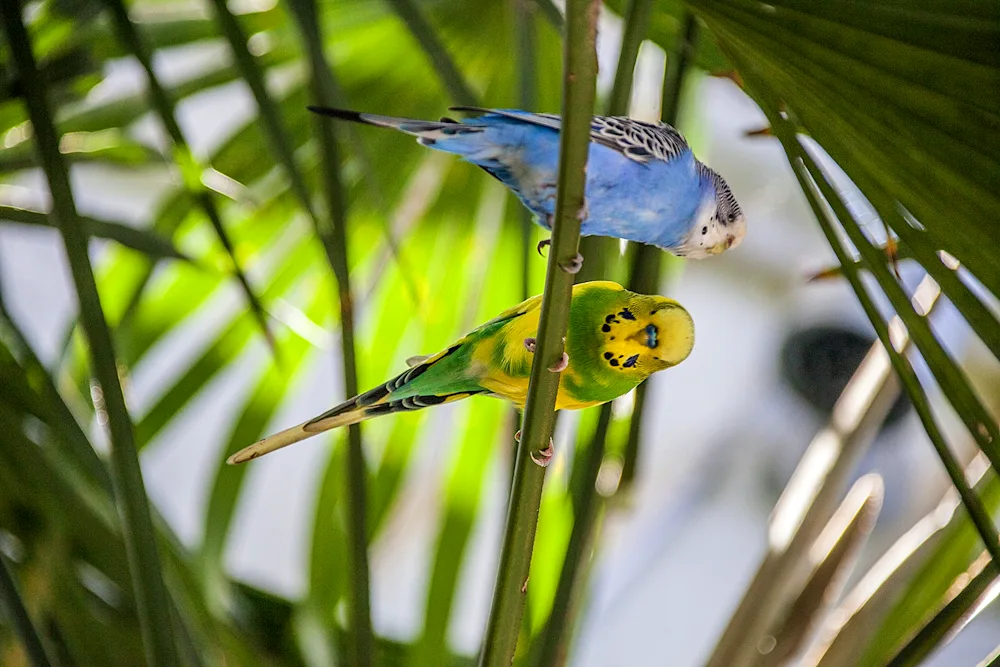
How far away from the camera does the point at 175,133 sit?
59cm

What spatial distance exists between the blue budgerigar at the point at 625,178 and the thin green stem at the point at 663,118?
83mm

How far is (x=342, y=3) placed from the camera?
96 centimetres

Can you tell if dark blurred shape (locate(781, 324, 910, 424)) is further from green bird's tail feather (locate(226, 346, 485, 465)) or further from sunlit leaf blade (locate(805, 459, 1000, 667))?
green bird's tail feather (locate(226, 346, 485, 465))

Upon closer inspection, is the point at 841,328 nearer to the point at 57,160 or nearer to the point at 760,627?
the point at 760,627

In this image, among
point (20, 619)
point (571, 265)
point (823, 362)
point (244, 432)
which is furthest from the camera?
point (823, 362)

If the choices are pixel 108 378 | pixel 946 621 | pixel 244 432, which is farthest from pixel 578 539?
pixel 244 432

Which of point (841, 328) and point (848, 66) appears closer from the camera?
point (848, 66)

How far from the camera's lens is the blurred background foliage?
36cm

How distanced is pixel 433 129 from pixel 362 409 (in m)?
0.14

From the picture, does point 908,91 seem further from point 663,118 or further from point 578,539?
point 578,539

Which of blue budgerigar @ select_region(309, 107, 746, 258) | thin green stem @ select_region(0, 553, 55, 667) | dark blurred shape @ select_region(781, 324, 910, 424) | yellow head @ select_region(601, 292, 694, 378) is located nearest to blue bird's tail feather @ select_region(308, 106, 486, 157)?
blue budgerigar @ select_region(309, 107, 746, 258)

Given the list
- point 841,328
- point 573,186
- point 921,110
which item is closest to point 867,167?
point 921,110

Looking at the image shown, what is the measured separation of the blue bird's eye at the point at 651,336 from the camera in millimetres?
400

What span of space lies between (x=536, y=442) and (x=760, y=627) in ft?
2.26
